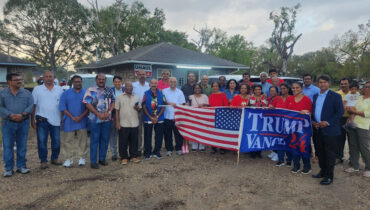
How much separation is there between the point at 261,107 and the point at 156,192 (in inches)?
103

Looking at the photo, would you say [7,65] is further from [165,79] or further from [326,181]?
[326,181]

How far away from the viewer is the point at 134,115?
475cm

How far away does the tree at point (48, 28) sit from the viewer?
27.2 m

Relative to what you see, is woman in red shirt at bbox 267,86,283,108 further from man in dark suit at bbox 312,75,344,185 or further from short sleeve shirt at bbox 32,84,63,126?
short sleeve shirt at bbox 32,84,63,126

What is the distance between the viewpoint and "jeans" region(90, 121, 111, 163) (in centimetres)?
455

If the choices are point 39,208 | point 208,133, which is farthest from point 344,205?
point 39,208

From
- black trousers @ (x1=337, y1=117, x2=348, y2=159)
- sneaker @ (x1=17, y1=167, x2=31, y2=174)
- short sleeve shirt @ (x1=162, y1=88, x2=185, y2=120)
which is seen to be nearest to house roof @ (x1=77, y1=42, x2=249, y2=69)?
short sleeve shirt @ (x1=162, y1=88, x2=185, y2=120)

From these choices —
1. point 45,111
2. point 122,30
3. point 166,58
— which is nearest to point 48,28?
point 122,30

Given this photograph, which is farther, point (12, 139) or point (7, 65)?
point (7, 65)

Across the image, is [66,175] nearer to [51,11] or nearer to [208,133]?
[208,133]

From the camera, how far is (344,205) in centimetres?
321

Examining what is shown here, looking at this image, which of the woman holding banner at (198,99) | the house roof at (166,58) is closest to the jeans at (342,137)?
the woman holding banner at (198,99)

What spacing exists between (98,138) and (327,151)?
4.36 meters

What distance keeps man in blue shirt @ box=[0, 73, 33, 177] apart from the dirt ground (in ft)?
1.61
